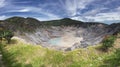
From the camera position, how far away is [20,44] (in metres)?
55.5

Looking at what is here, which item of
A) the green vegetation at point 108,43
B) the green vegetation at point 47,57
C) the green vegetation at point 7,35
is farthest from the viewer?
the green vegetation at point 7,35

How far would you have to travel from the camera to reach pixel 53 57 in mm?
50062

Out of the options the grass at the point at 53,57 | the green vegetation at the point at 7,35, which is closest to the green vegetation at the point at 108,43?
the grass at the point at 53,57

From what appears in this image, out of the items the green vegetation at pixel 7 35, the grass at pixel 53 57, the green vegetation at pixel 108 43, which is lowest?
the grass at pixel 53 57

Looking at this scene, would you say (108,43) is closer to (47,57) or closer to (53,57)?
(53,57)

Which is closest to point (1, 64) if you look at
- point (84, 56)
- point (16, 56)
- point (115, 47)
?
point (16, 56)

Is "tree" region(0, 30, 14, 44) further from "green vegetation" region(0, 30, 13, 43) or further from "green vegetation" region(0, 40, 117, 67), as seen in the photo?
"green vegetation" region(0, 40, 117, 67)

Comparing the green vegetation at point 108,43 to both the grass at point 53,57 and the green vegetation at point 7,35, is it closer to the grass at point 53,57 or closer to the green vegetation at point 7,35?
the grass at point 53,57

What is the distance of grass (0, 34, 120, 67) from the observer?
47.2 meters

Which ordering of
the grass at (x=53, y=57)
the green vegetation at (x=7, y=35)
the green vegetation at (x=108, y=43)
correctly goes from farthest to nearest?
1. the green vegetation at (x=7, y=35)
2. the green vegetation at (x=108, y=43)
3. the grass at (x=53, y=57)

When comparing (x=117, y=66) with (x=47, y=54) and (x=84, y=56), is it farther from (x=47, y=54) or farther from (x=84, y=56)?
(x=47, y=54)

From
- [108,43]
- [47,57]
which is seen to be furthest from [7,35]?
[108,43]

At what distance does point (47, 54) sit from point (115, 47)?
14.2 metres

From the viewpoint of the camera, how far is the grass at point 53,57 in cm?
4722
